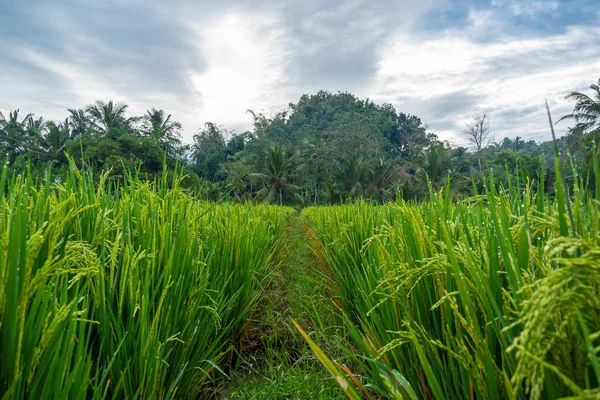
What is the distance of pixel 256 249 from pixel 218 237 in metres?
0.51

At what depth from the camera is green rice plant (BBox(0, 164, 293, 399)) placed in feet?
1.79

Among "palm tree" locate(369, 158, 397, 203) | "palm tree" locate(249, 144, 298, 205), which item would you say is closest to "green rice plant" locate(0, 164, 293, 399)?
"palm tree" locate(249, 144, 298, 205)

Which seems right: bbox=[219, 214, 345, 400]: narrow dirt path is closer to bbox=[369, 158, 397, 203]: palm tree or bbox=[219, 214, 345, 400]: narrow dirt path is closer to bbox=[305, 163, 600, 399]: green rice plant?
bbox=[305, 163, 600, 399]: green rice plant

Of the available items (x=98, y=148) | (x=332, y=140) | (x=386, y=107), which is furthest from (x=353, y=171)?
(x=386, y=107)

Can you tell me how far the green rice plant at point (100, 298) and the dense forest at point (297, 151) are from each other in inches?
324

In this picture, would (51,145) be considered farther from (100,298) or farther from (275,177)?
(100,298)

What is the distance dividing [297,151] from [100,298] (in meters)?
26.5

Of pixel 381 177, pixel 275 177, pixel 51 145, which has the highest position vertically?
pixel 51 145

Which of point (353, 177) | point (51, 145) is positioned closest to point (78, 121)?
point (51, 145)

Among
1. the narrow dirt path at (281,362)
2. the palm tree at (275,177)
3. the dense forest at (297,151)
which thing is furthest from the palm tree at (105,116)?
the narrow dirt path at (281,362)

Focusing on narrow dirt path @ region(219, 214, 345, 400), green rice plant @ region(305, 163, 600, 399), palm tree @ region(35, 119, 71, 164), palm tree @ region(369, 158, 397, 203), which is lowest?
narrow dirt path @ region(219, 214, 345, 400)

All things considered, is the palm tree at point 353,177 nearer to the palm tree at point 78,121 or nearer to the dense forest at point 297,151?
the dense forest at point 297,151

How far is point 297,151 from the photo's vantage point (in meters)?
27.0

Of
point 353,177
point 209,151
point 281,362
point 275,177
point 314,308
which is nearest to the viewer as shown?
point 314,308
